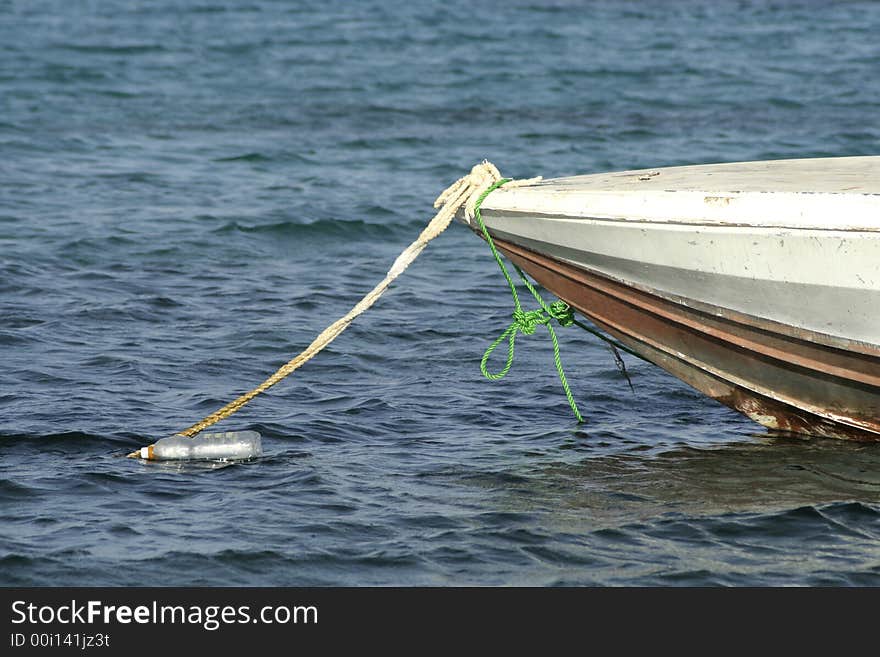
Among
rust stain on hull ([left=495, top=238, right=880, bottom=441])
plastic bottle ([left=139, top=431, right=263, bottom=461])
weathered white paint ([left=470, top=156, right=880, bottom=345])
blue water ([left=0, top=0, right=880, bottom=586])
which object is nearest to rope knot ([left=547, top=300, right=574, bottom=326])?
rust stain on hull ([left=495, top=238, right=880, bottom=441])

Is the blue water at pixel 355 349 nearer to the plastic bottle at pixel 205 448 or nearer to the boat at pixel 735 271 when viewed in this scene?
the plastic bottle at pixel 205 448

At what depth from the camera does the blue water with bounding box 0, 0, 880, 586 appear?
6082 mm

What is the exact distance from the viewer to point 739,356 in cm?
716

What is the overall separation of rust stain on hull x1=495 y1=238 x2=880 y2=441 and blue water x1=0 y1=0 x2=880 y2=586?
21cm

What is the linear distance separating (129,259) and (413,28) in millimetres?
15866

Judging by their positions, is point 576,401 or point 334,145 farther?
point 334,145

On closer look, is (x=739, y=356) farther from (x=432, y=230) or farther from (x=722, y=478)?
(x=432, y=230)

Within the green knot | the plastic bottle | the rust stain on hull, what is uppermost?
the green knot

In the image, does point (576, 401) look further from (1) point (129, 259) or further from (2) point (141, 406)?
(1) point (129, 259)

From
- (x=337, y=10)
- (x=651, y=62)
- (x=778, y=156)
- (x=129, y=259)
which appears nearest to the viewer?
(x=129, y=259)

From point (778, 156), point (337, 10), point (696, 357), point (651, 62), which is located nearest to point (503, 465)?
point (696, 357)

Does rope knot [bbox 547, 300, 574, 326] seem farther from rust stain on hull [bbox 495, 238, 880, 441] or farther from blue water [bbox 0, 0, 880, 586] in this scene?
blue water [bbox 0, 0, 880, 586]

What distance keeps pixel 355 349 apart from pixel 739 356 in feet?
10.4

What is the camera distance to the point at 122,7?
29094 mm
